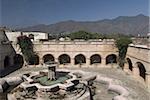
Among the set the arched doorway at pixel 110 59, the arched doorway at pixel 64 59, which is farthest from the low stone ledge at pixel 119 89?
the arched doorway at pixel 64 59

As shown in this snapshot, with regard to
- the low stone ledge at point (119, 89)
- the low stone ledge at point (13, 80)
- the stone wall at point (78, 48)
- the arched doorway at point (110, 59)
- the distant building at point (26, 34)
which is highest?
the distant building at point (26, 34)

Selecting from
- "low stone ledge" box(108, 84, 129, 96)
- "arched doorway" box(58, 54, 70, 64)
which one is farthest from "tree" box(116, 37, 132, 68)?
"low stone ledge" box(108, 84, 129, 96)

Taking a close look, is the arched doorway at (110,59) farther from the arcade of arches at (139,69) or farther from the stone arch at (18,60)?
the stone arch at (18,60)

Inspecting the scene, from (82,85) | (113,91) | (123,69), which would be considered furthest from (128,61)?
(82,85)

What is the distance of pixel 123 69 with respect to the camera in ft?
92.2

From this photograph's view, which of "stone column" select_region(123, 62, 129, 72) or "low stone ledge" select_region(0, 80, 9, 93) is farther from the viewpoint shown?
"stone column" select_region(123, 62, 129, 72)

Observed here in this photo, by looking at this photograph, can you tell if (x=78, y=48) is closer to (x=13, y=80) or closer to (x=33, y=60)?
(x=33, y=60)

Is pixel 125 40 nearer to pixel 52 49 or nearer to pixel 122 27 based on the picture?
pixel 52 49

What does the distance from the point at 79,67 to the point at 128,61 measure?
6937 millimetres

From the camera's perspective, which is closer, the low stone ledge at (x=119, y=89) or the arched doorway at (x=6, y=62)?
the low stone ledge at (x=119, y=89)

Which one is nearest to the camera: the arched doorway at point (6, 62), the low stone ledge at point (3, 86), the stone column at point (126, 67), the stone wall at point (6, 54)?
the low stone ledge at point (3, 86)

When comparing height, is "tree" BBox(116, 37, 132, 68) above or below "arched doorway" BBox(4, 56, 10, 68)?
above

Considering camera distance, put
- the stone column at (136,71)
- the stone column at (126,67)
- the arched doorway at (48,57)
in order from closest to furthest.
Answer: the stone column at (136,71) → the stone column at (126,67) → the arched doorway at (48,57)

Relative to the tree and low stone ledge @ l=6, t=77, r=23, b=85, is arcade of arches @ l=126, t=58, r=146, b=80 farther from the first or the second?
low stone ledge @ l=6, t=77, r=23, b=85
